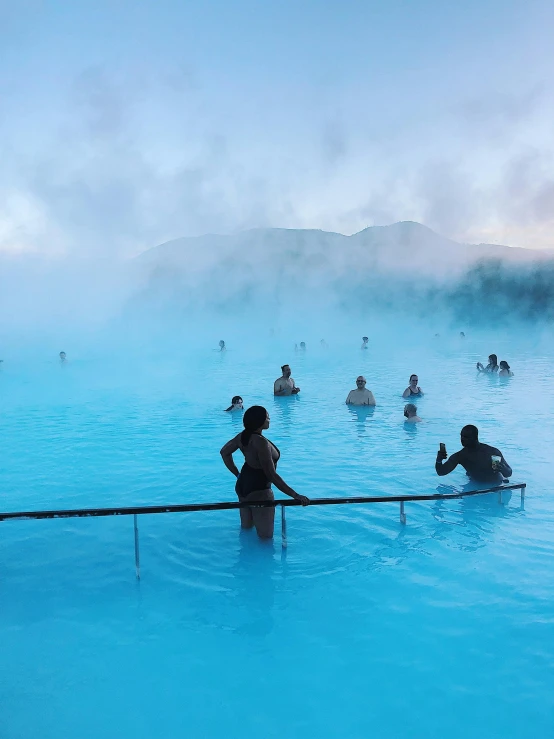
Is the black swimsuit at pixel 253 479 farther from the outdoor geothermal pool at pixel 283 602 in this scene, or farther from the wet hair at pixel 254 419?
the outdoor geothermal pool at pixel 283 602

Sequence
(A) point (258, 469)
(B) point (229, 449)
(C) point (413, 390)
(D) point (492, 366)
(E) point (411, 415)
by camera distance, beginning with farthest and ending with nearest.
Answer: (D) point (492, 366) < (C) point (413, 390) < (E) point (411, 415) < (B) point (229, 449) < (A) point (258, 469)

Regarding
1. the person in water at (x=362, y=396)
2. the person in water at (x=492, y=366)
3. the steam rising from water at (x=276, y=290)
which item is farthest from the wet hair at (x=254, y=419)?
the steam rising from water at (x=276, y=290)

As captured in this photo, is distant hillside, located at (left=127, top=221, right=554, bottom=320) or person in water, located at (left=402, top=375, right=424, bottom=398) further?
distant hillside, located at (left=127, top=221, right=554, bottom=320)

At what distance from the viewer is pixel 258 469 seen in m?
4.98

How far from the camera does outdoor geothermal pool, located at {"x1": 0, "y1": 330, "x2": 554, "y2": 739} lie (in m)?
3.32

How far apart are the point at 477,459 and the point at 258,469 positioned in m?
3.25

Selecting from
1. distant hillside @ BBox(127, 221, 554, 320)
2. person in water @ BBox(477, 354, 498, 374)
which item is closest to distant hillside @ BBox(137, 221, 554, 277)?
distant hillside @ BBox(127, 221, 554, 320)

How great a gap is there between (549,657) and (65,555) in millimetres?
4315

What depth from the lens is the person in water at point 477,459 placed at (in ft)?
22.0

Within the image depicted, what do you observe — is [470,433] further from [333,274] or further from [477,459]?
[333,274]

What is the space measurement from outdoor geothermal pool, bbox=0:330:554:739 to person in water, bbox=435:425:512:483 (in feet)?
1.03

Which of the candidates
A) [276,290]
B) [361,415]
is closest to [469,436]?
[361,415]

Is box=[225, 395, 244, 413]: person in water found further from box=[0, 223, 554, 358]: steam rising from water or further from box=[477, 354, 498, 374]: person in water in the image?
box=[0, 223, 554, 358]: steam rising from water

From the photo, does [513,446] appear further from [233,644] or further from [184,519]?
[233,644]
